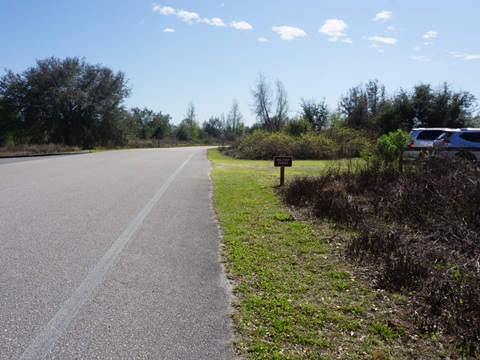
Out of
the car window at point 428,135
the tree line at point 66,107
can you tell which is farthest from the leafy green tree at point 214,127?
the car window at point 428,135

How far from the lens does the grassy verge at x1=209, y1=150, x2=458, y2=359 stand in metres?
Answer: 3.07

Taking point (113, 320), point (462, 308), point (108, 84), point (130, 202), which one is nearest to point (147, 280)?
point (113, 320)

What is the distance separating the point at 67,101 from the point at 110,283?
4480 centimetres

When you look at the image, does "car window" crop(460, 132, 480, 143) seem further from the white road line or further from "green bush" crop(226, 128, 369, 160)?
the white road line

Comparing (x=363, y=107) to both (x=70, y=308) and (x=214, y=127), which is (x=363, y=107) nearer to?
(x=70, y=308)

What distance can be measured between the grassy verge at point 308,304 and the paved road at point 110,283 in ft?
0.96

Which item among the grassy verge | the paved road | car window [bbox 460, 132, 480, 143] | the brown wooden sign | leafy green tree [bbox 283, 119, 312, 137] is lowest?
the grassy verge

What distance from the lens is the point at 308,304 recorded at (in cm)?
386

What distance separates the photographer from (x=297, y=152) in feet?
95.3

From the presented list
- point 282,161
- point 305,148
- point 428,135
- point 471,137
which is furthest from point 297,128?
point 282,161

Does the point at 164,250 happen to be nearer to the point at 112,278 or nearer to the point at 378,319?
the point at 112,278

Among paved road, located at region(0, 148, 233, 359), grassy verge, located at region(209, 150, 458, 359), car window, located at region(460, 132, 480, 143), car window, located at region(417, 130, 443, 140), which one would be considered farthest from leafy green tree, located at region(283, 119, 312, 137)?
grassy verge, located at region(209, 150, 458, 359)

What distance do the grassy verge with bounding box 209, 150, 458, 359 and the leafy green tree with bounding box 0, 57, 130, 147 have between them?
4249cm

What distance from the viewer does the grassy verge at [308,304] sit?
3.07m
